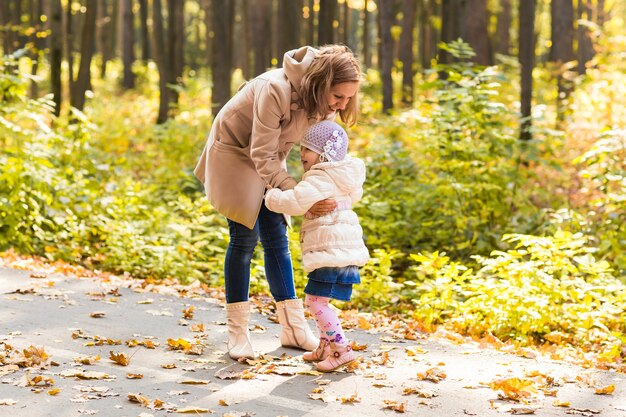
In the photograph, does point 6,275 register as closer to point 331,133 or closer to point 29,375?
point 29,375

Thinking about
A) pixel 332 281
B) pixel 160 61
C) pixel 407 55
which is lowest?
pixel 332 281

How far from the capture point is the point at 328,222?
466 cm

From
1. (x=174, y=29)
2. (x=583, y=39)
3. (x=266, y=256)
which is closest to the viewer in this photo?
(x=266, y=256)

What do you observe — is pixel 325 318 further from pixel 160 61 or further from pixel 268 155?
pixel 160 61

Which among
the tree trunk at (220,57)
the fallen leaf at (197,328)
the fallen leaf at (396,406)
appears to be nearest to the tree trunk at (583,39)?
the tree trunk at (220,57)

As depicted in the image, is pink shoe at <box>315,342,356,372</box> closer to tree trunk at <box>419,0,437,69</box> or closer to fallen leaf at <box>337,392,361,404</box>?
fallen leaf at <box>337,392,361,404</box>

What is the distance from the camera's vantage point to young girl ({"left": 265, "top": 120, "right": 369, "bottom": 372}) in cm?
461

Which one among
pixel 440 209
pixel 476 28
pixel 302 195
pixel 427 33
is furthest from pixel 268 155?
pixel 427 33

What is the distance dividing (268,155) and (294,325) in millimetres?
1274

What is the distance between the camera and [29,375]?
4.31 m

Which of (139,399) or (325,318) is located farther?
(325,318)

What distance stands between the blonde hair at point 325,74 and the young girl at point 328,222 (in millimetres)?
151

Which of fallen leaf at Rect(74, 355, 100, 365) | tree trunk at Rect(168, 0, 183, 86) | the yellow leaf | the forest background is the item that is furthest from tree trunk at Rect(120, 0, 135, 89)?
the yellow leaf

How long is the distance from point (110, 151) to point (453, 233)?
9.66 metres
